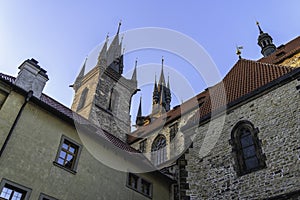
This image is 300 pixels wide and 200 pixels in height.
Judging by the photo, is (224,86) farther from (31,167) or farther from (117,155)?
(31,167)

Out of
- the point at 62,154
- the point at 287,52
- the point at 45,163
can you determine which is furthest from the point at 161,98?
the point at 45,163

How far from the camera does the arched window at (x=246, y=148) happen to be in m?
8.60

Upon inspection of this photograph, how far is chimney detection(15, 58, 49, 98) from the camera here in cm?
944

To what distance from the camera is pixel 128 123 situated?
85.3ft

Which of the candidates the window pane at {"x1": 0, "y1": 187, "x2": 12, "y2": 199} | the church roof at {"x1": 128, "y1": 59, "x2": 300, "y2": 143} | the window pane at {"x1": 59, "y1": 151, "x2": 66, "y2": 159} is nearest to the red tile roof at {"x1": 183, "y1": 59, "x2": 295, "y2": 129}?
the church roof at {"x1": 128, "y1": 59, "x2": 300, "y2": 143}

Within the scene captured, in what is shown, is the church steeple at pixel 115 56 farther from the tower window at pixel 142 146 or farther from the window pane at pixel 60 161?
the window pane at pixel 60 161

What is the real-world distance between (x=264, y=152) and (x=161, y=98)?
81.8 feet

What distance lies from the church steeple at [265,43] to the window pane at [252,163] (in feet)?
44.8

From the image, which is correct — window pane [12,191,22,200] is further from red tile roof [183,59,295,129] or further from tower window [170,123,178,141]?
tower window [170,123,178,141]

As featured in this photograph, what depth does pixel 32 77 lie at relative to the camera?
9820 millimetres

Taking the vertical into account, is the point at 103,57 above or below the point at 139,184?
above

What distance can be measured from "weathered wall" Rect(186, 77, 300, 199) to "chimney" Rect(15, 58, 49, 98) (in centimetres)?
587

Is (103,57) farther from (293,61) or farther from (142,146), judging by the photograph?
(293,61)

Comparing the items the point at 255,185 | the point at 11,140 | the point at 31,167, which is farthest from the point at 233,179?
the point at 11,140
